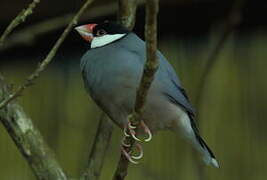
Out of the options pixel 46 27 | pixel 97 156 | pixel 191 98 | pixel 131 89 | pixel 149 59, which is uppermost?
pixel 149 59

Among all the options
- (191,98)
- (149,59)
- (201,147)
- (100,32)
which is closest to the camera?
(149,59)

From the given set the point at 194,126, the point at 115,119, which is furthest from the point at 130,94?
the point at 194,126

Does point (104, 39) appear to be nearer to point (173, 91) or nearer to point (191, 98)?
point (173, 91)

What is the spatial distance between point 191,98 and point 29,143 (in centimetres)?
70

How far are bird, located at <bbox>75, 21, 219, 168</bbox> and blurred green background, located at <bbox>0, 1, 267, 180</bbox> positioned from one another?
470 mm

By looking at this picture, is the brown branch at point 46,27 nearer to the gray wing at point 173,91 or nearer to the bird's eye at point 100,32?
the bird's eye at point 100,32

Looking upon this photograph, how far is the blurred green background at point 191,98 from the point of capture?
249 centimetres

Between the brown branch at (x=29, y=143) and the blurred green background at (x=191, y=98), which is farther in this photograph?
the blurred green background at (x=191, y=98)

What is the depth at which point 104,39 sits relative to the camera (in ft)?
6.89

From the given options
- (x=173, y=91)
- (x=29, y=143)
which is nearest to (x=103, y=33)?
(x=173, y=91)

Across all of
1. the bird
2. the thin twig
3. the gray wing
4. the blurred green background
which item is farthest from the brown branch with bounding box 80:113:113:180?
the blurred green background

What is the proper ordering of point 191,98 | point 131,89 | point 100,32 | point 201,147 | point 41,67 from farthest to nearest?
point 191,98, point 100,32, point 201,147, point 131,89, point 41,67

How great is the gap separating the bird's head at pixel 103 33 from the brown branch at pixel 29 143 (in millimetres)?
302

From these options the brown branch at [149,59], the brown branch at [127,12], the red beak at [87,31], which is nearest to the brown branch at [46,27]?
the red beak at [87,31]
